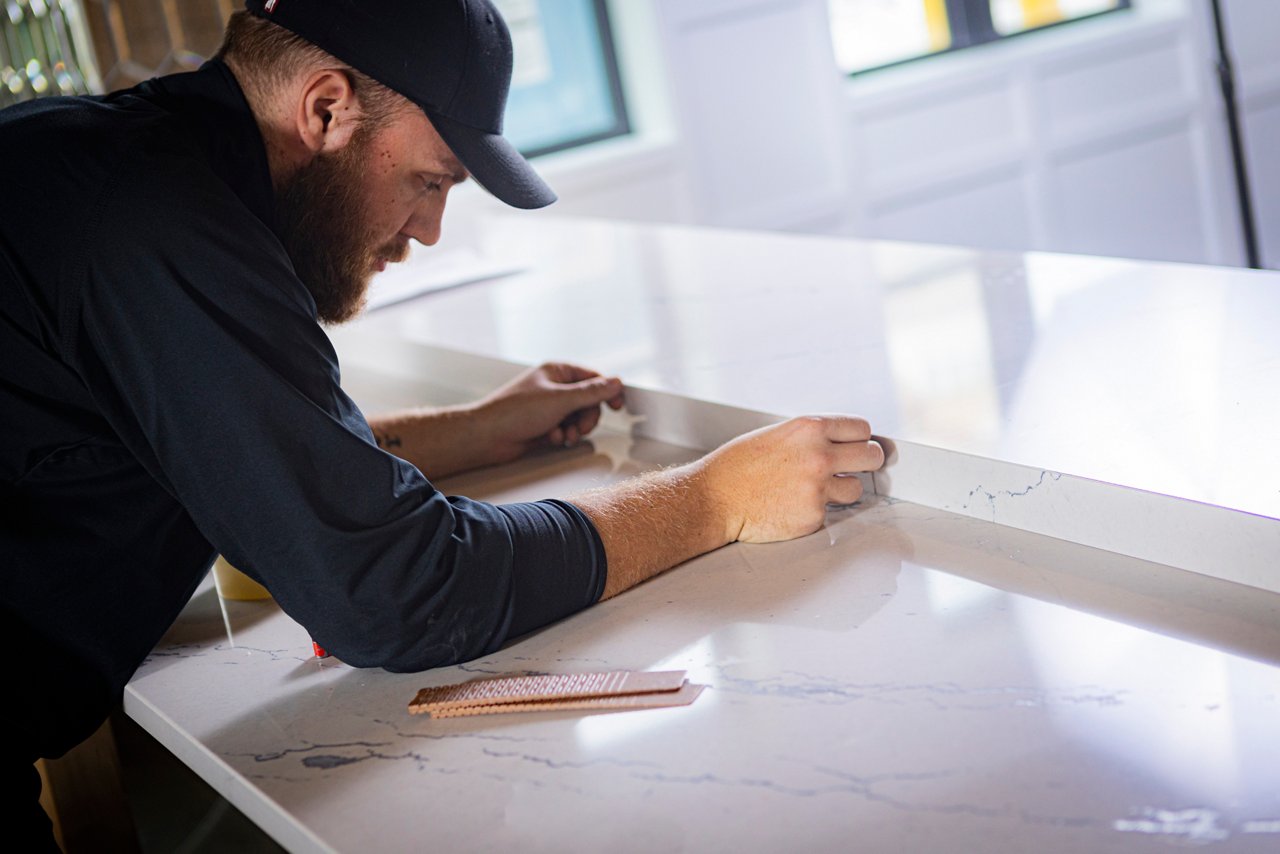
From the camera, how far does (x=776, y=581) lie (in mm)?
1081

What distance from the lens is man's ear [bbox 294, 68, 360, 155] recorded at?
3.50ft

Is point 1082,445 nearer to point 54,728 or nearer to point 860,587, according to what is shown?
point 860,587

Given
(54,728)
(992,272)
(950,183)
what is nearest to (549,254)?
(992,272)

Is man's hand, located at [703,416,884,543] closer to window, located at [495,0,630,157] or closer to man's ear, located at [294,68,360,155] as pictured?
man's ear, located at [294,68,360,155]

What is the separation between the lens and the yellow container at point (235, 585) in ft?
4.12

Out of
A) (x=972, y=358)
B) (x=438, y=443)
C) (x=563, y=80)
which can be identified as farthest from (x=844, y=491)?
(x=563, y=80)

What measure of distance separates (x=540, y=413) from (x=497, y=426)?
0.05 m

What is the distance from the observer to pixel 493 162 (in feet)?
3.72

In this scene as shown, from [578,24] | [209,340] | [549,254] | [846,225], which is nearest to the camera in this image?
[209,340]

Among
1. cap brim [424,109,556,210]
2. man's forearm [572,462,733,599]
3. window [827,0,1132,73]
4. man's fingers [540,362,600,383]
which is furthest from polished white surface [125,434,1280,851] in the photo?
window [827,0,1132,73]

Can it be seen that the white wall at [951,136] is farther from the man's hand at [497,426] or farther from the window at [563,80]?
the man's hand at [497,426]

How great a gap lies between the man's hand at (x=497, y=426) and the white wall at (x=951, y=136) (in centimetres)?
199

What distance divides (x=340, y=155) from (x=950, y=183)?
3740 millimetres

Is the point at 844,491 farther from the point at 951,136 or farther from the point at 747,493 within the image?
the point at 951,136
